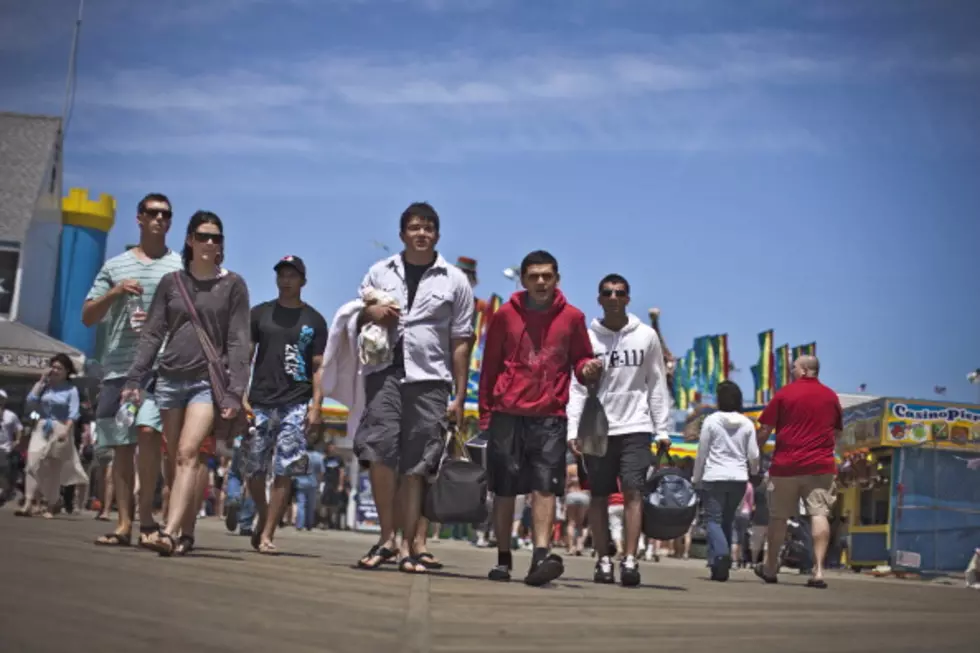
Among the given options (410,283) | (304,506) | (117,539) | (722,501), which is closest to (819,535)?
(722,501)

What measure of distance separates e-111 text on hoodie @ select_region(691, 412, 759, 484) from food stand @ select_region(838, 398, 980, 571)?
910 cm

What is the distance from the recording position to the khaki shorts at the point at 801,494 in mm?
12258

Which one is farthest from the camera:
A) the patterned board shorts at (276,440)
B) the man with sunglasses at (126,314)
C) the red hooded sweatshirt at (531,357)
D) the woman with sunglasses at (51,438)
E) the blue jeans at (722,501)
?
the woman with sunglasses at (51,438)

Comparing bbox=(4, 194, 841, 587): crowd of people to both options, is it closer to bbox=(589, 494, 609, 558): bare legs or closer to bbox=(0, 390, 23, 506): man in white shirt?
bbox=(589, 494, 609, 558): bare legs

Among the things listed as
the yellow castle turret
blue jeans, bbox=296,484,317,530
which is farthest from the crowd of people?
the yellow castle turret

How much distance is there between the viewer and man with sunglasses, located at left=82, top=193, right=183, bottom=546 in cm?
935

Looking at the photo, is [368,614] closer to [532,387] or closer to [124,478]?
[532,387]

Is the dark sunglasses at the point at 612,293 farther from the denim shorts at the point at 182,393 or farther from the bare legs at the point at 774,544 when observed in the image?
the bare legs at the point at 774,544

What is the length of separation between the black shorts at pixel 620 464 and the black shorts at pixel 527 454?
40.0 inches

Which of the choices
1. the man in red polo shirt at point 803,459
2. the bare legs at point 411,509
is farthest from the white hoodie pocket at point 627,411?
the man in red polo shirt at point 803,459

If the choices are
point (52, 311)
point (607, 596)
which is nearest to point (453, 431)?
point (607, 596)

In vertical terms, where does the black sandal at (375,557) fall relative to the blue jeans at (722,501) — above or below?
below

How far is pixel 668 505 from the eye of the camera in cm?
970

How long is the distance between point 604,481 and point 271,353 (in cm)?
279
